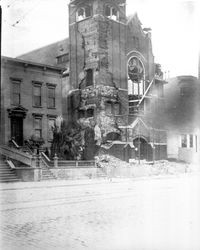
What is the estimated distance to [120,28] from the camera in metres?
31.4

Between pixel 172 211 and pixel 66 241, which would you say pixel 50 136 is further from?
pixel 66 241

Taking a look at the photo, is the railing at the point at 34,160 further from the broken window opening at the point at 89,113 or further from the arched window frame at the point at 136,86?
the arched window frame at the point at 136,86

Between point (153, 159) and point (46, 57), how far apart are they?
11807mm

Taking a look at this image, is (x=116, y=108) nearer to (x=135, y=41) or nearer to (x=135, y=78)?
(x=135, y=78)

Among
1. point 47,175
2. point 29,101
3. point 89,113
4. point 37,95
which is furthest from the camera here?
point 89,113

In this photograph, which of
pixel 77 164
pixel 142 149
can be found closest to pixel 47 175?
pixel 77 164

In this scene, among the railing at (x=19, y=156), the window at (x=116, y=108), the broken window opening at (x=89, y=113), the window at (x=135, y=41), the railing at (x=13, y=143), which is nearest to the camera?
the railing at (x=19, y=156)

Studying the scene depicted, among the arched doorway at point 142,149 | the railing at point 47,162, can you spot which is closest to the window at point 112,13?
the arched doorway at point 142,149

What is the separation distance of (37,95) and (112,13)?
31.0ft

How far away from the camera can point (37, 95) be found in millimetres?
25062

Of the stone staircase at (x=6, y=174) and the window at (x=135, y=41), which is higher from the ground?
the window at (x=135, y=41)

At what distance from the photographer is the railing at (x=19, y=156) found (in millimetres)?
21844

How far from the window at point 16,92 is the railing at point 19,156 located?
2742mm

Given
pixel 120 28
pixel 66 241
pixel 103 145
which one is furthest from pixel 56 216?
pixel 120 28
